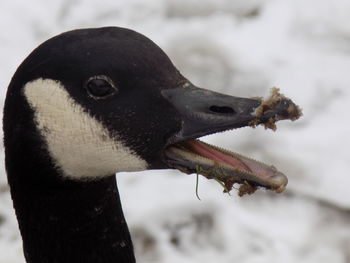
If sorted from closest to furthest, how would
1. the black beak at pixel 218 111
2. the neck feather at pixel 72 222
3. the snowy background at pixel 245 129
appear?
1. the black beak at pixel 218 111
2. the neck feather at pixel 72 222
3. the snowy background at pixel 245 129

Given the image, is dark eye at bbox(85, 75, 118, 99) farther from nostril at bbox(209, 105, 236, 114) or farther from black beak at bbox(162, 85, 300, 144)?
nostril at bbox(209, 105, 236, 114)

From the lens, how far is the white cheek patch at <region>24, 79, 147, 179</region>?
231cm

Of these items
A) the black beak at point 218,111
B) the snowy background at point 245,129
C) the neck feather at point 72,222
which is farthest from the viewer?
the snowy background at point 245,129

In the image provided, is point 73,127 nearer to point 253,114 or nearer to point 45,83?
point 45,83

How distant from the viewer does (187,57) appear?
4.68 metres

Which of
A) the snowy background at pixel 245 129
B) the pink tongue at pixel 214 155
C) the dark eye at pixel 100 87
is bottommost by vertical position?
the pink tongue at pixel 214 155

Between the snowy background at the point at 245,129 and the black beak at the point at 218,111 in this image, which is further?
the snowy background at the point at 245,129

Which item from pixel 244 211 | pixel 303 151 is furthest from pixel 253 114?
pixel 303 151

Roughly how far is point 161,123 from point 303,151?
1962 millimetres

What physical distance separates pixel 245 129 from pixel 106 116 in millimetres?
1985

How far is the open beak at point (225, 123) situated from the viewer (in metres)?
2.29

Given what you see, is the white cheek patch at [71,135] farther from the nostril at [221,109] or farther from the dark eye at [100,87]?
the nostril at [221,109]

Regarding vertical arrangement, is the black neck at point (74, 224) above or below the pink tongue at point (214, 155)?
below

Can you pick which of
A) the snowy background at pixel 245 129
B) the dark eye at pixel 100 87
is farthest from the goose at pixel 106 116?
the snowy background at pixel 245 129
